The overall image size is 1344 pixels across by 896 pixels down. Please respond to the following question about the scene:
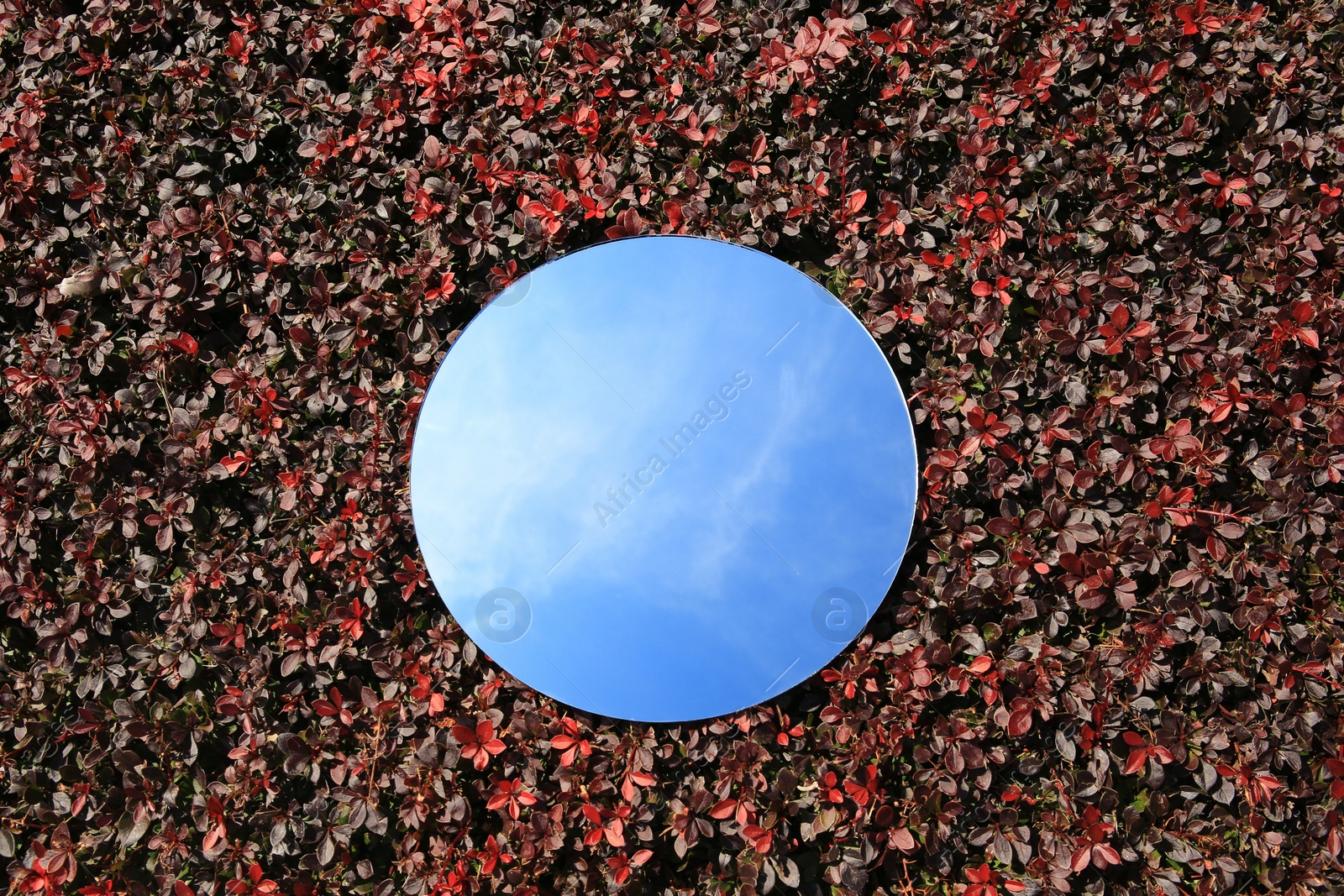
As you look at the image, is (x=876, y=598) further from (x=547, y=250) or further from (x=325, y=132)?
(x=325, y=132)

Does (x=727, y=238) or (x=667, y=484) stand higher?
(x=727, y=238)

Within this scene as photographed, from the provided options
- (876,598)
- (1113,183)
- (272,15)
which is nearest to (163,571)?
(272,15)

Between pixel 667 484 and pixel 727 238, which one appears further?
pixel 727 238
